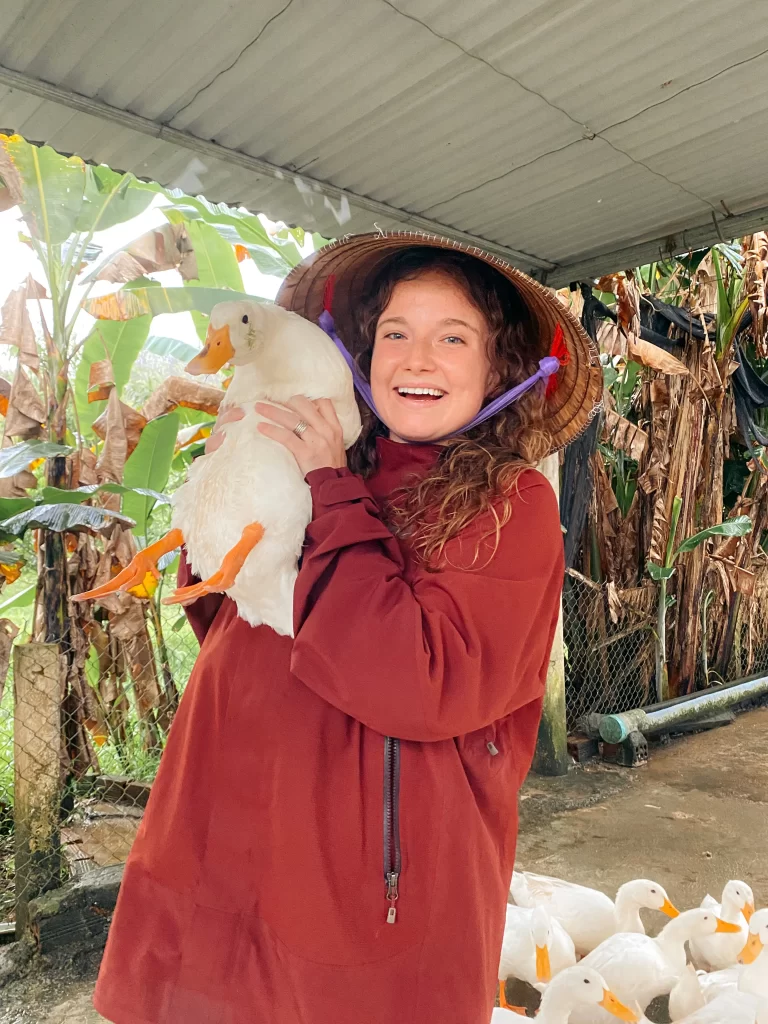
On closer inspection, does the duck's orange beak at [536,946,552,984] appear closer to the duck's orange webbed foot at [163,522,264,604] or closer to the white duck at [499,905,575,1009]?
the white duck at [499,905,575,1009]

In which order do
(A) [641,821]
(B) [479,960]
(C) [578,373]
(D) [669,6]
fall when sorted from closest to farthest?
1. (B) [479,960]
2. (C) [578,373]
3. (D) [669,6]
4. (A) [641,821]

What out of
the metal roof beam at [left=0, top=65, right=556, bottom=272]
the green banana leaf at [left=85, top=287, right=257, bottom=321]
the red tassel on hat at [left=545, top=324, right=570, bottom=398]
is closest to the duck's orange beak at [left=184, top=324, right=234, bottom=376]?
the red tassel on hat at [left=545, top=324, right=570, bottom=398]

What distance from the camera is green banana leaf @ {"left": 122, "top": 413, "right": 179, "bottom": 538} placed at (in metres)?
2.91

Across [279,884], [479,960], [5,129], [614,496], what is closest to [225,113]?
[5,129]

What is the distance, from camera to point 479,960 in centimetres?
85

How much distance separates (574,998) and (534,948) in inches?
10.8

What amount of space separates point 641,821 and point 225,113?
313 cm

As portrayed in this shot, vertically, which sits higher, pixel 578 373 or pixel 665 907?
pixel 578 373

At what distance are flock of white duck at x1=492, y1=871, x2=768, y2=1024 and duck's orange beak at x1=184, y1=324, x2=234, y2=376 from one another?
1.49 metres

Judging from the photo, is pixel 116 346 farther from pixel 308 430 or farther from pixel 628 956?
pixel 628 956

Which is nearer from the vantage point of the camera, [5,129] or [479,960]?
[479,960]

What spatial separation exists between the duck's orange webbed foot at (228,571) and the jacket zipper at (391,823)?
26cm

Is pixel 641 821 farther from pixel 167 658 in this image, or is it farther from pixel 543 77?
pixel 543 77

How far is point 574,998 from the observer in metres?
1.68
